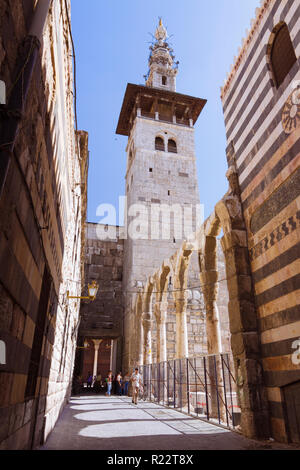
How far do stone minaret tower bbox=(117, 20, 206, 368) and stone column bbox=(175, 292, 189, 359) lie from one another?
6066 millimetres

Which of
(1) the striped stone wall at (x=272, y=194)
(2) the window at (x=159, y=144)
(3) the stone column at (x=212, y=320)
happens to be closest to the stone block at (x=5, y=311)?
(1) the striped stone wall at (x=272, y=194)

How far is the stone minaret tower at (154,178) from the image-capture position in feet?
59.3

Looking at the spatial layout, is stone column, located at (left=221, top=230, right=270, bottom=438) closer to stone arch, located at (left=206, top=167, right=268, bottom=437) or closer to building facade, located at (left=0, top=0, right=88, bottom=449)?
stone arch, located at (left=206, top=167, right=268, bottom=437)

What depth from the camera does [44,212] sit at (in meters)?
3.44

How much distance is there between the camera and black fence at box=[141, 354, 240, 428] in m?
6.84

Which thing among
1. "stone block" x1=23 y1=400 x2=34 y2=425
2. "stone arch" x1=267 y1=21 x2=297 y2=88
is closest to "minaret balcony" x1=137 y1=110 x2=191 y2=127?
"stone arch" x1=267 y1=21 x2=297 y2=88

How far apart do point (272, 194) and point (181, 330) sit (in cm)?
617

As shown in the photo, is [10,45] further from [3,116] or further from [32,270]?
[32,270]

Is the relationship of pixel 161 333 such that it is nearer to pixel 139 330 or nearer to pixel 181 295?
pixel 139 330

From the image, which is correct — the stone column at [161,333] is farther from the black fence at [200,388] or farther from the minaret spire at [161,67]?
the minaret spire at [161,67]

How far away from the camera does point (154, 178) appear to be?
20.3 meters

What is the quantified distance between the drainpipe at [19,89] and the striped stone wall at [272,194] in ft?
14.3
